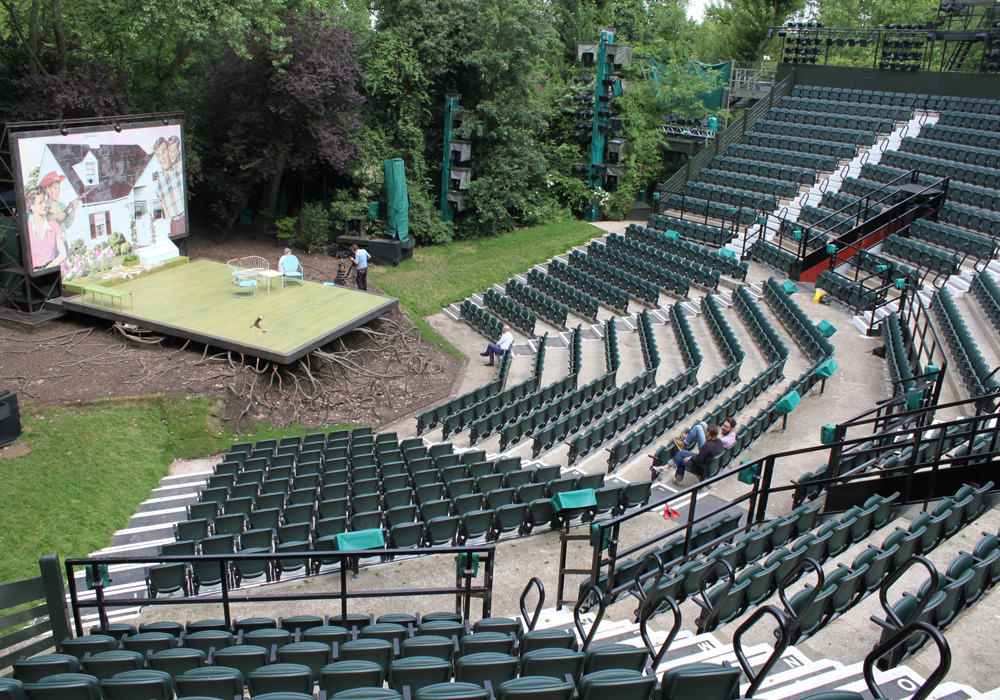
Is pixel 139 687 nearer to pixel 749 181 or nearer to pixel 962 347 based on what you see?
pixel 962 347

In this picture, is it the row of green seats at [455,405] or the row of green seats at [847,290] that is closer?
the row of green seats at [455,405]

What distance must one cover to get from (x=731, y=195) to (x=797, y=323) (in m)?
9.90

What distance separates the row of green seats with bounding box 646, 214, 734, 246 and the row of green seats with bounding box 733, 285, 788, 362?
11.6 ft

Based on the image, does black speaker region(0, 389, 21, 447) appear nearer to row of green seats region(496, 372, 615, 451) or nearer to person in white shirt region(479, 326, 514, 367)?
row of green seats region(496, 372, 615, 451)

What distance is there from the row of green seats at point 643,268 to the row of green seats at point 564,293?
192 centimetres

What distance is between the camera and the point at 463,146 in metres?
28.3

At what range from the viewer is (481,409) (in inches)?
613

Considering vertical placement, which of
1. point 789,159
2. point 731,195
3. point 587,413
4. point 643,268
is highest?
point 789,159

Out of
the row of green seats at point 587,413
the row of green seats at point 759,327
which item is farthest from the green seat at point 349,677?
the row of green seats at point 759,327

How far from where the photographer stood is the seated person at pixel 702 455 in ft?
39.1

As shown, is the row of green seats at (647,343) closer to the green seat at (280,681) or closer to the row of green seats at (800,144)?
the row of green seats at (800,144)

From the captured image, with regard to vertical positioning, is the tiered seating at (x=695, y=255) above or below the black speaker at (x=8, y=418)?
above

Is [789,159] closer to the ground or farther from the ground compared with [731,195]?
farther from the ground

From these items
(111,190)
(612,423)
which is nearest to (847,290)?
(612,423)
